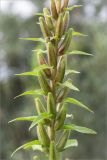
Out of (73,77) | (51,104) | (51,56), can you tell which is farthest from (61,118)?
(73,77)

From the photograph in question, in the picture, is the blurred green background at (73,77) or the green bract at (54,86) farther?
the blurred green background at (73,77)

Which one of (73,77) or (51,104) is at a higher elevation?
(51,104)

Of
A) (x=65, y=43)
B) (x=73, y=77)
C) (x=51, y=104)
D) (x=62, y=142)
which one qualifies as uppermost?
(x=65, y=43)

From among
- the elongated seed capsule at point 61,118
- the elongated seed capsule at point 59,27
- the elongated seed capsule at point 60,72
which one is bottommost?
the elongated seed capsule at point 61,118

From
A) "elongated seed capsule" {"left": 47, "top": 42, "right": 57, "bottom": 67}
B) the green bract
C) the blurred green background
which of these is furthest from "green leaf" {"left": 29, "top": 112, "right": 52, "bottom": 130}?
the blurred green background

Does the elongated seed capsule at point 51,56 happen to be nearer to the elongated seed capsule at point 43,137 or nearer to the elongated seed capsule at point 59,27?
the elongated seed capsule at point 59,27

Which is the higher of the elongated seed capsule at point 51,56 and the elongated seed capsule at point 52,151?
the elongated seed capsule at point 51,56

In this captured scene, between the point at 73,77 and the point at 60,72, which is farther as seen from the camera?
A: the point at 73,77

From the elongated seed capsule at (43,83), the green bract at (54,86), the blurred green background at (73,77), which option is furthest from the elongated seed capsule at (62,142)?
the blurred green background at (73,77)

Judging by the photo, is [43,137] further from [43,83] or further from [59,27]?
[59,27]
